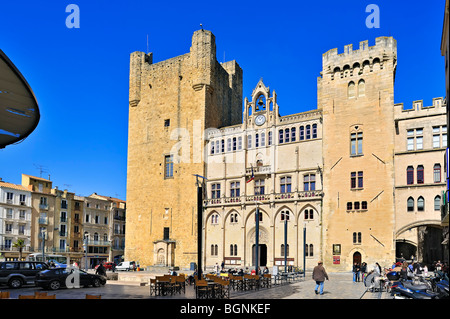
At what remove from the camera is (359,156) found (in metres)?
41.2

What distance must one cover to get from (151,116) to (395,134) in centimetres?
2825

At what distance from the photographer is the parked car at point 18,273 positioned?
25.3m

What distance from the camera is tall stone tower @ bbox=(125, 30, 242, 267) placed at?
50.6 metres

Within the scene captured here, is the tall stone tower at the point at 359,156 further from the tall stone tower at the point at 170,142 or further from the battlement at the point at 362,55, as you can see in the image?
the tall stone tower at the point at 170,142

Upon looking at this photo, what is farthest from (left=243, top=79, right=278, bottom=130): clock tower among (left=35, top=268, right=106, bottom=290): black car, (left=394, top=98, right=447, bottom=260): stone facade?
(left=35, top=268, right=106, bottom=290): black car

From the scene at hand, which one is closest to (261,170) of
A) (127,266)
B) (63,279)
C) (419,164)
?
(419,164)

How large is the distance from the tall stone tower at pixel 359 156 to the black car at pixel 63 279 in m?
22.7

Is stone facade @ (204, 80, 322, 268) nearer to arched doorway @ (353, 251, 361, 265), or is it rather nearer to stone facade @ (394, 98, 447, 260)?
Result: arched doorway @ (353, 251, 361, 265)

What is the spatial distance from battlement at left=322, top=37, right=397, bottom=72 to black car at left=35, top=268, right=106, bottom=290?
29634mm

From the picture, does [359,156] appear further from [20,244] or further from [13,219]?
[13,219]

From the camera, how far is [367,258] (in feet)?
128

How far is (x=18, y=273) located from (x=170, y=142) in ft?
95.0

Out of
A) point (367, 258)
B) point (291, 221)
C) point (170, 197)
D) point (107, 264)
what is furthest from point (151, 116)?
point (367, 258)
